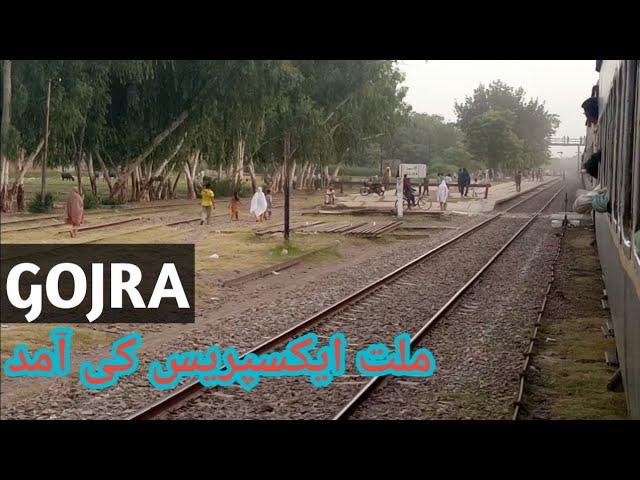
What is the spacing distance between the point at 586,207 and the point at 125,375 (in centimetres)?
549

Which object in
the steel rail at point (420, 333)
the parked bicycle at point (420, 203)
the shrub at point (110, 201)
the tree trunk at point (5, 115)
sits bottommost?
the steel rail at point (420, 333)

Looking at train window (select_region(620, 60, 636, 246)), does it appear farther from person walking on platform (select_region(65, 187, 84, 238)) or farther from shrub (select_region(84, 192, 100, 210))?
shrub (select_region(84, 192, 100, 210))

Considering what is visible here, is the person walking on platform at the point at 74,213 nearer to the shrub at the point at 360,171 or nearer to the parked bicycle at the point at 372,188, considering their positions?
the parked bicycle at the point at 372,188

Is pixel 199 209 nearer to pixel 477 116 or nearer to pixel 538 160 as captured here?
pixel 477 116

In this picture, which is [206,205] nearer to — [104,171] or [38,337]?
[104,171]

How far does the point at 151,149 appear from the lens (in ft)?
57.9

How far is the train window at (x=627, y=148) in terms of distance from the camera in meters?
6.06

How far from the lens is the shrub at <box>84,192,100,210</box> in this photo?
612 inches

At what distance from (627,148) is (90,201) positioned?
39.0 feet

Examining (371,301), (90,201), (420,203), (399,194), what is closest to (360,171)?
(420,203)

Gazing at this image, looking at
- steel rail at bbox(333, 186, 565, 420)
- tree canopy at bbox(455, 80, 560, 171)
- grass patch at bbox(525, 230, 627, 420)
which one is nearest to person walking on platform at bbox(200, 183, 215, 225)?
steel rail at bbox(333, 186, 565, 420)

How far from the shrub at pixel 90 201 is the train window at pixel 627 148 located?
36.5 ft

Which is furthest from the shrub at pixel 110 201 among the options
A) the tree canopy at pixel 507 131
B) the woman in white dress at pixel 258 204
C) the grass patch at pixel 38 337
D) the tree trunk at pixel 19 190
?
the tree canopy at pixel 507 131
